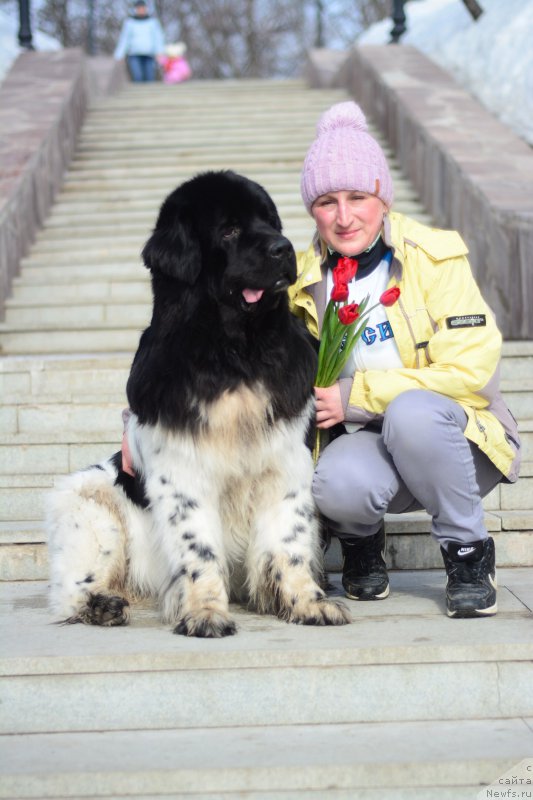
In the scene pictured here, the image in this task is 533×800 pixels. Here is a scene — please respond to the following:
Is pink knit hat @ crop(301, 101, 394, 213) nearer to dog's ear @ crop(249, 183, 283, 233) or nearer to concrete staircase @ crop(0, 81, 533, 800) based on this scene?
dog's ear @ crop(249, 183, 283, 233)

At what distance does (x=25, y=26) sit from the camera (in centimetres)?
1506

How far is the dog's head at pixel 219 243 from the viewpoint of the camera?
3.41 metres

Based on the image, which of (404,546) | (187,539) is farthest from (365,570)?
(187,539)

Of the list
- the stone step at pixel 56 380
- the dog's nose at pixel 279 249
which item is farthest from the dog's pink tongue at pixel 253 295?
the stone step at pixel 56 380

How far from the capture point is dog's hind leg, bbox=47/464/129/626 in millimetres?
3660

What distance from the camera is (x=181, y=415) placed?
354 cm

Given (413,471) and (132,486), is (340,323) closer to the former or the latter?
(413,471)

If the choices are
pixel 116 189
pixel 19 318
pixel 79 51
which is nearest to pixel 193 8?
pixel 79 51

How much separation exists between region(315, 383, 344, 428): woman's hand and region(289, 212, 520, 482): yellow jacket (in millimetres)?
47

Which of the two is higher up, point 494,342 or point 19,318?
point 494,342

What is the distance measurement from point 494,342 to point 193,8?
30.8 m

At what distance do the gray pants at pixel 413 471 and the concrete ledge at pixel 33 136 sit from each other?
527 centimetres

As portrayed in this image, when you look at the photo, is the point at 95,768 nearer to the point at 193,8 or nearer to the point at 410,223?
the point at 410,223

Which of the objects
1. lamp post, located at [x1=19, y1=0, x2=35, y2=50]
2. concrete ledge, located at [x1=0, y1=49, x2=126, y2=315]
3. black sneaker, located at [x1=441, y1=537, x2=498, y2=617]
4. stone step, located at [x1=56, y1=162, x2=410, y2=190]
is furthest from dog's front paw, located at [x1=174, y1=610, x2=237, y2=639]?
lamp post, located at [x1=19, y1=0, x2=35, y2=50]
